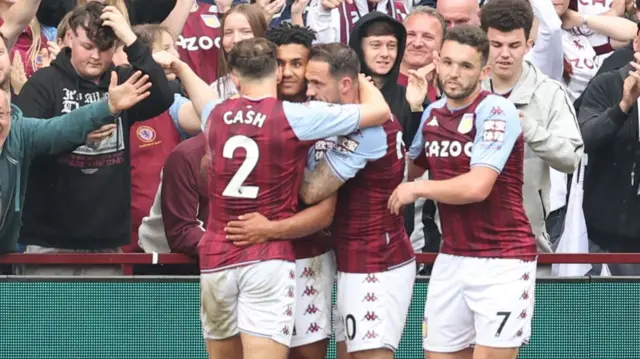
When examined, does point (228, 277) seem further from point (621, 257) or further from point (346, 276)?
point (621, 257)

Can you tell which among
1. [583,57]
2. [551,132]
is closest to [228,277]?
[551,132]

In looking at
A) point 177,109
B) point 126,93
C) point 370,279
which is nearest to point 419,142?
point 370,279

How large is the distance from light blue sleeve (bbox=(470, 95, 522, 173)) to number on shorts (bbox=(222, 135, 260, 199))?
4.10 ft

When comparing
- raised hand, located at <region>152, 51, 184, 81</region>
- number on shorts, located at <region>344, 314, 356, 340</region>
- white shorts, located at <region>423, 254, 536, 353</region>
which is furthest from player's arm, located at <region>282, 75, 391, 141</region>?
raised hand, located at <region>152, 51, 184, 81</region>

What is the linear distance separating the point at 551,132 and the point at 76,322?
3.34 metres

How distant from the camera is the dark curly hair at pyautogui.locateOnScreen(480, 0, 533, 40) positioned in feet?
31.6

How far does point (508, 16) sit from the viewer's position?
380 inches

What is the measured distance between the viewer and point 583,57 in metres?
12.0

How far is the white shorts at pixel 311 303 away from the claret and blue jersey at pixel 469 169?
78cm

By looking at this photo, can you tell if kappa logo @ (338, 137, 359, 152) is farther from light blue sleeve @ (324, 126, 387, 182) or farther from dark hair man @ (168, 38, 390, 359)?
dark hair man @ (168, 38, 390, 359)

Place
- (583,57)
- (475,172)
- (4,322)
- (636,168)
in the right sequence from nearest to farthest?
(475,172) → (4,322) → (636,168) → (583,57)

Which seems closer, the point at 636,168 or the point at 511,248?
the point at 511,248

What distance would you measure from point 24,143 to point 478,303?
3.10 m

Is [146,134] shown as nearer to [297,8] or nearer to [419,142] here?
[297,8]
